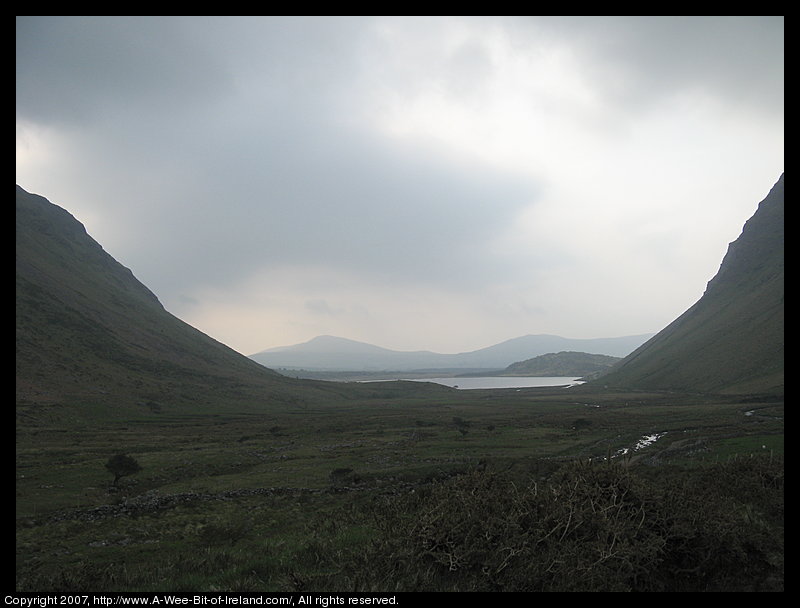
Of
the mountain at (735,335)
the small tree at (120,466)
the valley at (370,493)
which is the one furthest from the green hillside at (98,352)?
the mountain at (735,335)

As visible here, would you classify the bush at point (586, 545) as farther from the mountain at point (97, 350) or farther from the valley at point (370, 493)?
the mountain at point (97, 350)

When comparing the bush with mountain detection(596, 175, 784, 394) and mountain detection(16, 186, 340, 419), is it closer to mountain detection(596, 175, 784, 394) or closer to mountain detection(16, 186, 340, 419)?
mountain detection(16, 186, 340, 419)

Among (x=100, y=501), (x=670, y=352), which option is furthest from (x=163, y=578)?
(x=670, y=352)

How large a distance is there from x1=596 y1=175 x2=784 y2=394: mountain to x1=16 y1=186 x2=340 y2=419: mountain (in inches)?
4822

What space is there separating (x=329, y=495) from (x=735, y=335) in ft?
514

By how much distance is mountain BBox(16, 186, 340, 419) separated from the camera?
90000mm

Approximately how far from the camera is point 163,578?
13422 millimetres

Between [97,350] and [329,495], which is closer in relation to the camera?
[329,495]

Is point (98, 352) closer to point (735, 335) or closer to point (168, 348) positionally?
point (168, 348)

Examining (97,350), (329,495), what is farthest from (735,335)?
(97,350)

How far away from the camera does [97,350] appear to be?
11500cm

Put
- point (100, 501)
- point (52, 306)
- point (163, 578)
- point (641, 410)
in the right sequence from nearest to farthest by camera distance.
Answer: point (163, 578) → point (100, 501) → point (641, 410) → point (52, 306)
